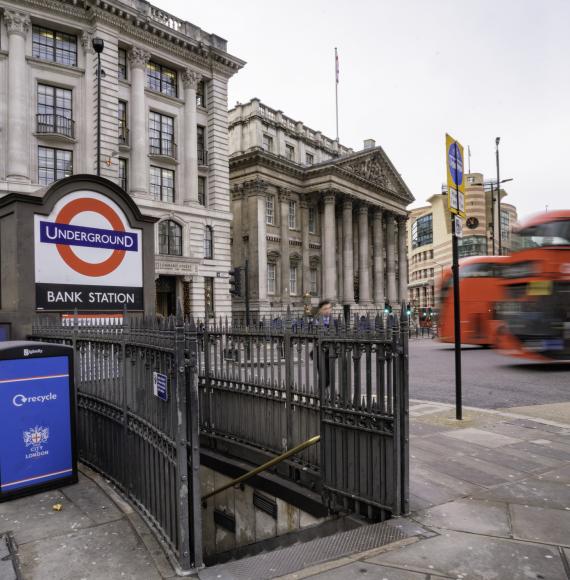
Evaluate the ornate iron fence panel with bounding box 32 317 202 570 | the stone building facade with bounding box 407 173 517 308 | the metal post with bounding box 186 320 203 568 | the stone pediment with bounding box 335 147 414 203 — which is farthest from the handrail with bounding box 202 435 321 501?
the stone building facade with bounding box 407 173 517 308

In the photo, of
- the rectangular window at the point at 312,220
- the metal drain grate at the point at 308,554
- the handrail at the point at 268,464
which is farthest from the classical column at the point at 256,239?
the metal drain grate at the point at 308,554

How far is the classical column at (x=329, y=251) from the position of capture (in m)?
49.4

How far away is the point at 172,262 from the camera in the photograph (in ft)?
98.9

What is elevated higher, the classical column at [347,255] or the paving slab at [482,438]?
the classical column at [347,255]

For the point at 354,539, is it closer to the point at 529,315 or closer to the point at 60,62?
the point at 529,315

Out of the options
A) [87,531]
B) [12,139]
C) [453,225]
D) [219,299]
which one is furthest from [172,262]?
[87,531]

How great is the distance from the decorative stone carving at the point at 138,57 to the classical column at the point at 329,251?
23594 millimetres

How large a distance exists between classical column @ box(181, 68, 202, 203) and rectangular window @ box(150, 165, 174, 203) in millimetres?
879

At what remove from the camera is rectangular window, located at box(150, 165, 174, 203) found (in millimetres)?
30562

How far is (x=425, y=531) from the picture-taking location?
13.2 ft

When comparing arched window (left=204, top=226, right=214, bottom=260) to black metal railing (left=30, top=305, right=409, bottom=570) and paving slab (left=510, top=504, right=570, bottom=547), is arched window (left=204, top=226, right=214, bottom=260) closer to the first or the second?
black metal railing (left=30, top=305, right=409, bottom=570)

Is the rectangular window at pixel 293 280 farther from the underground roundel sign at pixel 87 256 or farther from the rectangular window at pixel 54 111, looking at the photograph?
the underground roundel sign at pixel 87 256

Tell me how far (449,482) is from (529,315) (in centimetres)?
1083

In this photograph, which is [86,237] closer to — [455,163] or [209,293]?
[455,163]
